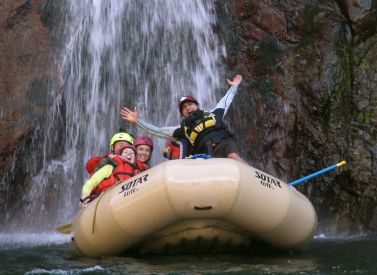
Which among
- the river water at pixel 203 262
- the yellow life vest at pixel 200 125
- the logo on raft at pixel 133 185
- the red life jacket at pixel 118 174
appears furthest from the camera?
the yellow life vest at pixel 200 125

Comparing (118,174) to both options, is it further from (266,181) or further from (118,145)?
(266,181)

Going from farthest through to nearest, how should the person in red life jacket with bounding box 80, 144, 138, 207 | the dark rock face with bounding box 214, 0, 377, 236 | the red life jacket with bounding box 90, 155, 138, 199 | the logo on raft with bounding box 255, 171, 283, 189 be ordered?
the dark rock face with bounding box 214, 0, 377, 236, the red life jacket with bounding box 90, 155, 138, 199, the person in red life jacket with bounding box 80, 144, 138, 207, the logo on raft with bounding box 255, 171, 283, 189

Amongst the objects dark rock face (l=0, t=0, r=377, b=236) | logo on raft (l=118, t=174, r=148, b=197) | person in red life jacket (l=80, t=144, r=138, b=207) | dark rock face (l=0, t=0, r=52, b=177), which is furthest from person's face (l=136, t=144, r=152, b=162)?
dark rock face (l=0, t=0, r=52, b=177)

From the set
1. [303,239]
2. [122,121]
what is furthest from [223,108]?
[122,121]

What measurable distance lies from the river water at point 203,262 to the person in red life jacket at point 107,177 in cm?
64

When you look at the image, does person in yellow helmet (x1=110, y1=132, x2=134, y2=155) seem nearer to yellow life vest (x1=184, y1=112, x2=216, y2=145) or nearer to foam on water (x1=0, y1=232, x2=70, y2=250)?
yellow life vest (x1=184, y1=112, x2=216, y2=145)

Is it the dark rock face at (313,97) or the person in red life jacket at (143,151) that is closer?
the person in red life jacket at (143,151)

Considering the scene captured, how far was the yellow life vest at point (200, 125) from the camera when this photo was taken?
7078 mm

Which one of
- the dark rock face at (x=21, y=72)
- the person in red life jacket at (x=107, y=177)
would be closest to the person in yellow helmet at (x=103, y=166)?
the person in red life jacket at (x=107, y=177)

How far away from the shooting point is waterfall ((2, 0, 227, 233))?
379 inches

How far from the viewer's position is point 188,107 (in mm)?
7352

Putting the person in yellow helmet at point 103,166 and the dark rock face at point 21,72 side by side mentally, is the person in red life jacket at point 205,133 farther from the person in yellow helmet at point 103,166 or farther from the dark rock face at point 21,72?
the dark rock face at point 21,72

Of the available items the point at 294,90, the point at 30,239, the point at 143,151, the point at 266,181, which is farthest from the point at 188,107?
the point at 294,90

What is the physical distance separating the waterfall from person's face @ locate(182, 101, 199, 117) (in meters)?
2.50
